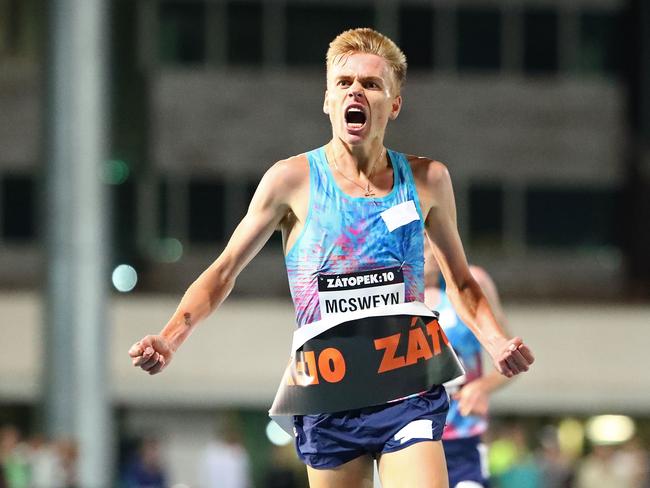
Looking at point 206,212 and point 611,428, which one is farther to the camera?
point 206,212

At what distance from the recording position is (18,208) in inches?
1244

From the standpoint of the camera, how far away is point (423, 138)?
3195cm

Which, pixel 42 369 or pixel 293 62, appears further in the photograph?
pixel 293 62

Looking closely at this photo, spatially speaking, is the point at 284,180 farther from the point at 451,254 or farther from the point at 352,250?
the point at 451,254

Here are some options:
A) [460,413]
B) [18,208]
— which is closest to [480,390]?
[460,413]

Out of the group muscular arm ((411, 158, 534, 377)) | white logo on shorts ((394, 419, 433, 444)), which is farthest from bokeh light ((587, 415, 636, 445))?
white logo on shorts ((394, 419, 433, 444))

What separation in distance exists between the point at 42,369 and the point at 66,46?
4.55 m

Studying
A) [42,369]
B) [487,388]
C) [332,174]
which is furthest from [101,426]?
[332,174]

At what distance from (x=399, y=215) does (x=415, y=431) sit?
0.80 metres

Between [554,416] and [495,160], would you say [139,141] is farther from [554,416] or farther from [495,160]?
[554,416]

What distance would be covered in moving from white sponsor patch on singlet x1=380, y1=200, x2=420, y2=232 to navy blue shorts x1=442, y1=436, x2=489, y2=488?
274 cm

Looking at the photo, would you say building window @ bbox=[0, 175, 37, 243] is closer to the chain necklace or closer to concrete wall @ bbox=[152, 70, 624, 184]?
concrete wall @ bbox=[152, 70, 624, 184]

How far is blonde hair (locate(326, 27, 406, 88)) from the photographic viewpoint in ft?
20.1

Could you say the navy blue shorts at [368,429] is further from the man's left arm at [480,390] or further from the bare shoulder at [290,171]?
the man's left arm at [480,390]
